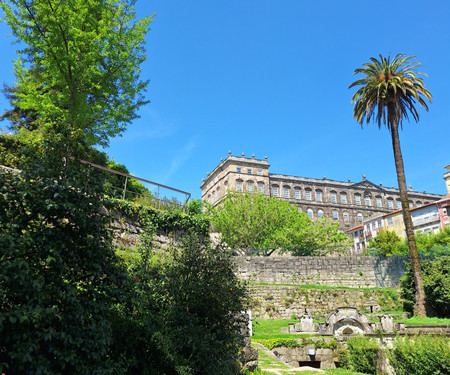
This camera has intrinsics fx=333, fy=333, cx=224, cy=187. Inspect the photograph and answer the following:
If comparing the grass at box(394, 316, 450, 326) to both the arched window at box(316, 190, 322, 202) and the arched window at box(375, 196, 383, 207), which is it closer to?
the arched window at box(316, 190, 322, 202)

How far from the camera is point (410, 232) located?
22219mm

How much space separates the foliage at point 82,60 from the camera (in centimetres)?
1227

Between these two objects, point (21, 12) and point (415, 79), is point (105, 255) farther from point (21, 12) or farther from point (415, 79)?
point (415, 79)

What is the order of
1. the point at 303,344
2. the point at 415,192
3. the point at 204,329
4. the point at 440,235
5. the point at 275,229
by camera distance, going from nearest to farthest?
the point at 204,329 → the point at 303,344 → the point at 275,229 → the point at 440,235 → the point at 415,192

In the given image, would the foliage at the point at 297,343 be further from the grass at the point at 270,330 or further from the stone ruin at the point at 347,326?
the stone ruin at the point at 347,326

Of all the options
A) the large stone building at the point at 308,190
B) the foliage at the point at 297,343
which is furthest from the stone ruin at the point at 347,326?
the large stone building at the point at 308,190

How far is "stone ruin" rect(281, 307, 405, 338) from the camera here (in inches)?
650

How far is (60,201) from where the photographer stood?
4465 mm

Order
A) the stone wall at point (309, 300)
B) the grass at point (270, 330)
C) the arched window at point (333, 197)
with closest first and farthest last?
1. the grass at point (270, 330)
2. the stone wall at point (309, 300)
3. the arched window at point (333, 197)

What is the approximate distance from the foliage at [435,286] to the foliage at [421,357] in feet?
26.5

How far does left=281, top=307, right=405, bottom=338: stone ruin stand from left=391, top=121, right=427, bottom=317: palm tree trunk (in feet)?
17.2

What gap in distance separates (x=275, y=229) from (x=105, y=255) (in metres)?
32.9

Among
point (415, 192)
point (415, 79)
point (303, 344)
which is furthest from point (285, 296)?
point (415, 192)

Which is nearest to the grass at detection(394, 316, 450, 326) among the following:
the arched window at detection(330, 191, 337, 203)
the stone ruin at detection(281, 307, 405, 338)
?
the stone ruin at detection(281, 307, 405, 338)
